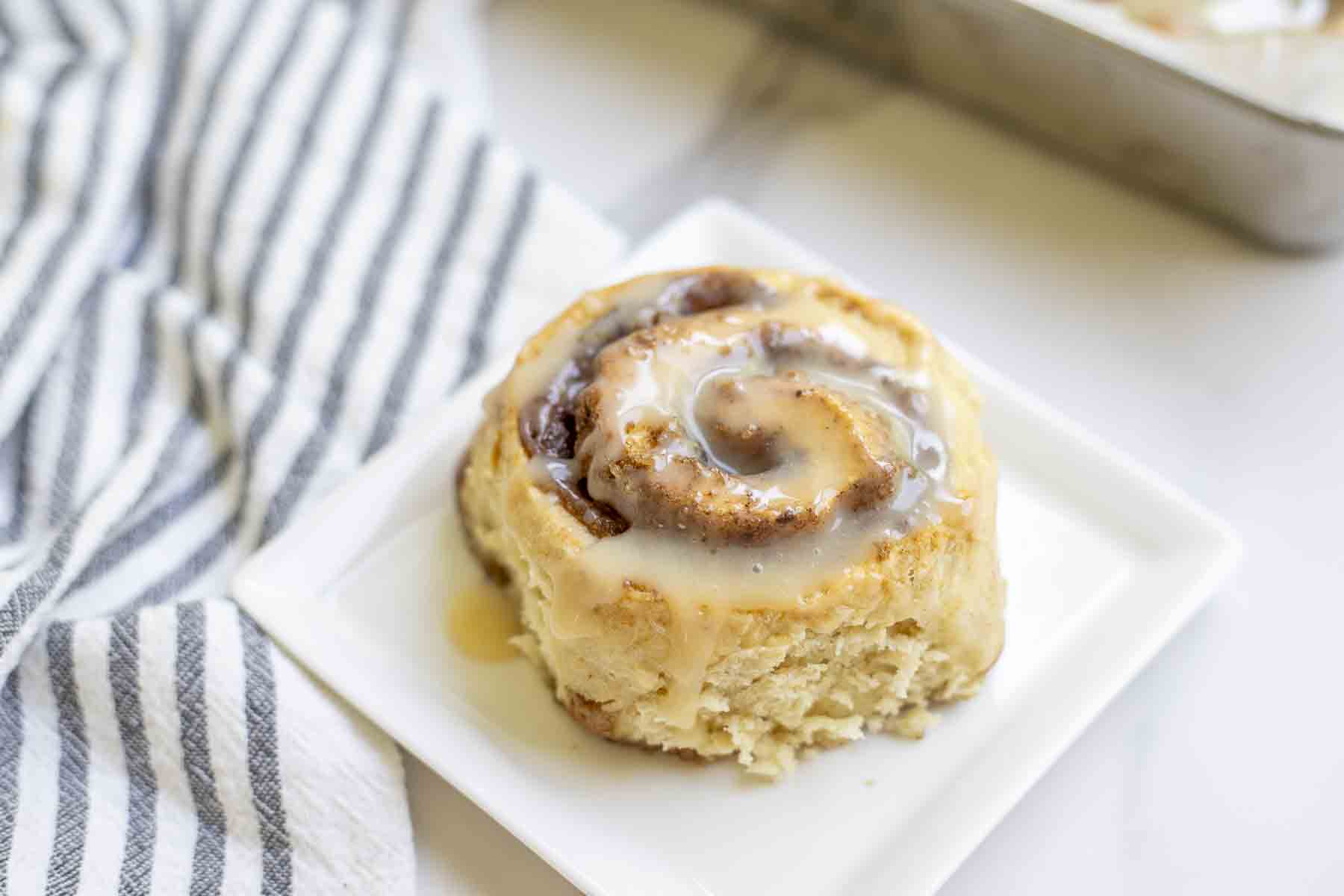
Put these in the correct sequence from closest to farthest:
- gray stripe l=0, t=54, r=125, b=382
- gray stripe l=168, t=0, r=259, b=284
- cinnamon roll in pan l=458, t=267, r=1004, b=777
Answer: cinnamon roll in pan l=458, t=267, r=1004, b=777, gray stripe l=0, t=54, r=125, b=382, gray stripe l=168, t=0, r=259, b=284

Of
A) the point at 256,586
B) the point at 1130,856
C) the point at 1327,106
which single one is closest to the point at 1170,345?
the point at 1327,106

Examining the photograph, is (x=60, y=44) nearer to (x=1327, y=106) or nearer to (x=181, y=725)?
(x=181, y=725)

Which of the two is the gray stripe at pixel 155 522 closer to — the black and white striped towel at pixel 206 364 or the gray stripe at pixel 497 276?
the black and white striped towel at pixel 206 364

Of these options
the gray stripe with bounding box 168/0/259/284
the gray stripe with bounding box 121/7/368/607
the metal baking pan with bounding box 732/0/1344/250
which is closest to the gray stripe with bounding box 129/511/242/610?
the gray stripe with bounding box 121/7/368/607

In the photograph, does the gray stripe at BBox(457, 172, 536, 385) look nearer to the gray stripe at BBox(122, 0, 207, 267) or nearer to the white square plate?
the white square plate

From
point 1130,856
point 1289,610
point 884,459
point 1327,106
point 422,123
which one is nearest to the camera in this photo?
point 884,459

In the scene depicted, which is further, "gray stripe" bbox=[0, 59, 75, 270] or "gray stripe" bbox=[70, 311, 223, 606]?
"gray stripe" bbox=[0, 59, 75, 270]
